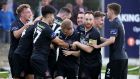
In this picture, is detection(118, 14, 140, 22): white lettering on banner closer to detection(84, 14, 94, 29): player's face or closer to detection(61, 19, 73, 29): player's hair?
detection(84, 14, 94, 29): player's face

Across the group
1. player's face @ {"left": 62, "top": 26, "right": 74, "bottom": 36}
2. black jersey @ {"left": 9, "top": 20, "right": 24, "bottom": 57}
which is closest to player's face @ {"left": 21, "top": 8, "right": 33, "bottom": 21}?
black jersey @ {"left": 9, "top": 20, "right": 24, "bottom": 57}

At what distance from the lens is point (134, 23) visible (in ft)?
70.9

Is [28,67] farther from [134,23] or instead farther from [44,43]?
[134,23]

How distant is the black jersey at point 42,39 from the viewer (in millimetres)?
12695

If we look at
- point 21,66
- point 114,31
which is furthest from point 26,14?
point 114,31

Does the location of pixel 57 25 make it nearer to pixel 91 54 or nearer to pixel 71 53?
pixel 71 53

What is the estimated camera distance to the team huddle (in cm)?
1284

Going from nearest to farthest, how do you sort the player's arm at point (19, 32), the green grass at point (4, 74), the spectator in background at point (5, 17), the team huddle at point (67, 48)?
the team huddle at point (67, 48), the player's arm at point (19, 32), the green grass at point (4, 74), the spectator in background at point (5, 17)

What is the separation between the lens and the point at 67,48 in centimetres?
1336

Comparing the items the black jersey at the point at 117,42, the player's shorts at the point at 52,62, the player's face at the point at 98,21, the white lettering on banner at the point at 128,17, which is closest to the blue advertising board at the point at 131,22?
the white lettering on banner at the point at 128,17

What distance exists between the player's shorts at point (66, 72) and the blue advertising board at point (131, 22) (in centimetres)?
794

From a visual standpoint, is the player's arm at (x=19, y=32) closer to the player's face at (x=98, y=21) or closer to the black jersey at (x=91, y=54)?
the black jersey at (x=91, y=54)

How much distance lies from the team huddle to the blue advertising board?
7822 mm

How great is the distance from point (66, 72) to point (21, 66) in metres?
1.00
